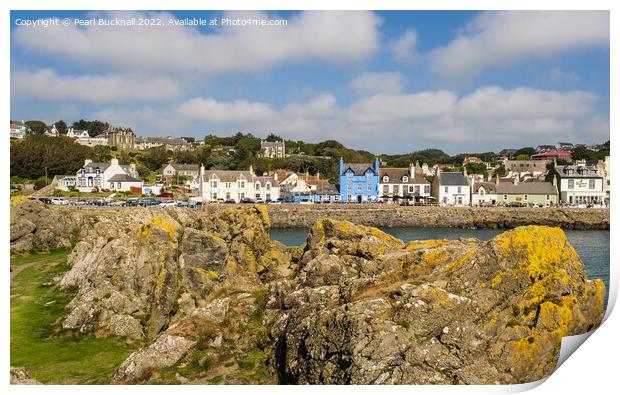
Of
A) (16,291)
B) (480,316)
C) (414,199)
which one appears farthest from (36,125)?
(480,316)

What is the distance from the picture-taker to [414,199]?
58344 mm

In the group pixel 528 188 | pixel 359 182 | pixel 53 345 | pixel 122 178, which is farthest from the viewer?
pixel 359 182

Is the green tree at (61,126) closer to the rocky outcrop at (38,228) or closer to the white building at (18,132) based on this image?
the white building at (18,132)

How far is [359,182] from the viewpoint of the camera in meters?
58.1

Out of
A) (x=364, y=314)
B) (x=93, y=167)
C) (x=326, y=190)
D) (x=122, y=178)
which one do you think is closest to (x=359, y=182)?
(x=326, y=190)

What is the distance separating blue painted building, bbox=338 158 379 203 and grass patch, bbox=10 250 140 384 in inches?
1743

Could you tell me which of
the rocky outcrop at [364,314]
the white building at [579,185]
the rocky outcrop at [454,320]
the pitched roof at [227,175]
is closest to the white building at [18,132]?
the pitched roof at [227,175]

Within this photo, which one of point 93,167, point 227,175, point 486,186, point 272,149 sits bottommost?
point 486,186

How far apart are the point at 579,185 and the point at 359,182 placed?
78.3 ft

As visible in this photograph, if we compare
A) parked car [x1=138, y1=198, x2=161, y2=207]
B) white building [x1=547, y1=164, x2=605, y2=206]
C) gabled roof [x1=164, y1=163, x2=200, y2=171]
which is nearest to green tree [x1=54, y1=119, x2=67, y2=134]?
gabled roof [x1=164, y1=163, x2=200, y2=171]

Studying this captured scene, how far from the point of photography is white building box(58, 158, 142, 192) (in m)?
52.4

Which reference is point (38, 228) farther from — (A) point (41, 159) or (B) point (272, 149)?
(B) point (272, 149)

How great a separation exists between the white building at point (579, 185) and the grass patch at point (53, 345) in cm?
5217

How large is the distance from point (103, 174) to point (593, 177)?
174ft
